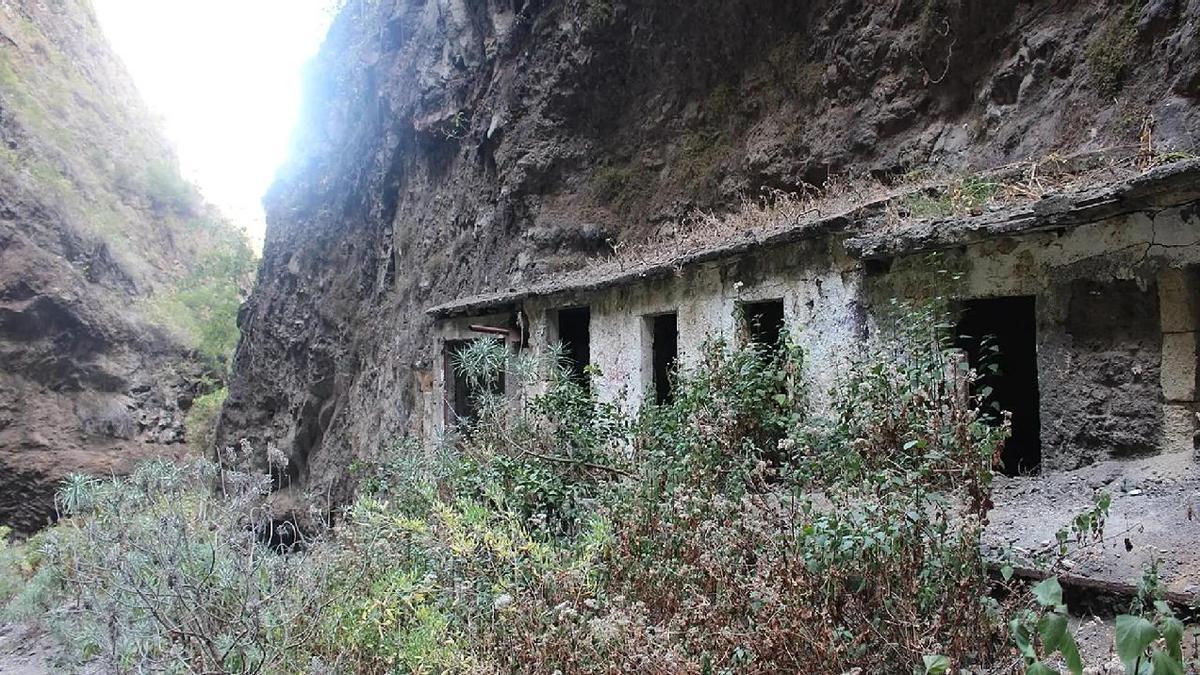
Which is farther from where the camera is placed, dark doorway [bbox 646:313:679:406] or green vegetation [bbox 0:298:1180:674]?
dark doorway [bbox 646:313:679:406]

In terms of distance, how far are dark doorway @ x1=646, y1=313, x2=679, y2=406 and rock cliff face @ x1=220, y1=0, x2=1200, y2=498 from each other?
98.4 inches

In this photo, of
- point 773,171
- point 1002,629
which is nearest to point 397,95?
point 773,171

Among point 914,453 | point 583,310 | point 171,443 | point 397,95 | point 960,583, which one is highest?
point 397,95

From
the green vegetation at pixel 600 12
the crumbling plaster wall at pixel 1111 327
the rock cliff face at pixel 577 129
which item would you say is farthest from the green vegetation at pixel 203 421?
the crumbling plaster wall at pixel 1111 327

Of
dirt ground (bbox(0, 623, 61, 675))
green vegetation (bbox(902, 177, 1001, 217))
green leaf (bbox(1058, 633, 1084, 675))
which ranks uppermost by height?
green vegetation (bbox(902, 177, 1001, 217))

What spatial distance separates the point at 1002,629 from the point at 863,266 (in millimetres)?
3532

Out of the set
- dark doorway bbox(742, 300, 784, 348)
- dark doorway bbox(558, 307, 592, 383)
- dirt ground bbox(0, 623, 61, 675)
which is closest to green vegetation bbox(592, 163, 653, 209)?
dark doorway bbox(558, 307, 592, 383)

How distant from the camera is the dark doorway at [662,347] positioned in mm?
9539

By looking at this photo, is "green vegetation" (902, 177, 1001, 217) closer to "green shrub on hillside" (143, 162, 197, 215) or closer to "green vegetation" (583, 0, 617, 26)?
"green vegetation" (583, 0, 617, 26)

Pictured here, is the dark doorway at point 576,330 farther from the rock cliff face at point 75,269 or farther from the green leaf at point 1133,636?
the rock cliff face at point 75,269

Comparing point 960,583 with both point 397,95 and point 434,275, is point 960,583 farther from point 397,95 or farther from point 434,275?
point 397,95

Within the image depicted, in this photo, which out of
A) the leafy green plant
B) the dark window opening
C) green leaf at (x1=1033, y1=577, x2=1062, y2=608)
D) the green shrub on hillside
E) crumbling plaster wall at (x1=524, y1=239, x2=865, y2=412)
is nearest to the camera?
the leafy green plant

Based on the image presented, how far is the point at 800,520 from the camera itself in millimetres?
4434

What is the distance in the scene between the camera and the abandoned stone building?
492cm
